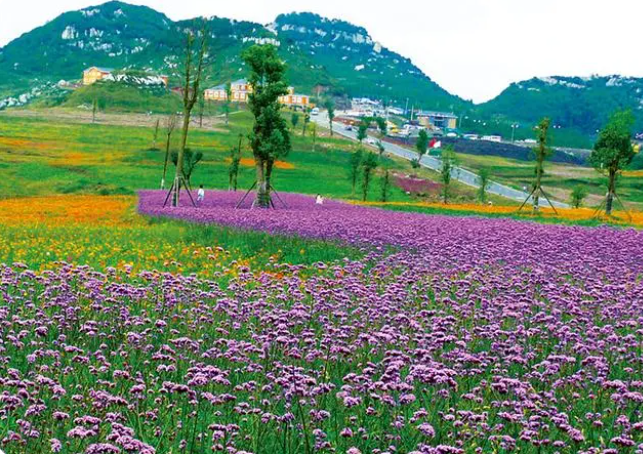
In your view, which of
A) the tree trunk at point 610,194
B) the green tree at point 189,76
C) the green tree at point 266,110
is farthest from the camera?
the tree trunk at point 610,194

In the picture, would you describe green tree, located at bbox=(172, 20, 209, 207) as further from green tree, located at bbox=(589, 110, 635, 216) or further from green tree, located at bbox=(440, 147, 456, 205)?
green tree, located at bbox=(440, 147, 456, 205)

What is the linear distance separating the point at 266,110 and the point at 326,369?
40.8 metres

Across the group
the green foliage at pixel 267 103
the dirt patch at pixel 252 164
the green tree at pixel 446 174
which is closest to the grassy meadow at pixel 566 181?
the green tree at pixel 446 174

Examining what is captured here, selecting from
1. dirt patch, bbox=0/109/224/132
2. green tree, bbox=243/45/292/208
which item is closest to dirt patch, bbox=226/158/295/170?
dirt patch, bbox=0/109/224/132

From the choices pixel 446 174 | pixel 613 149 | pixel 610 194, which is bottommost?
pixel 446 174

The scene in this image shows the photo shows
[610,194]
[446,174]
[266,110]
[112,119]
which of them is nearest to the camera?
[266,110]

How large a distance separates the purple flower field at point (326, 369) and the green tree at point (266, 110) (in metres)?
32.5

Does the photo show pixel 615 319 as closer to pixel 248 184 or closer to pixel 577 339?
pixel 577 339

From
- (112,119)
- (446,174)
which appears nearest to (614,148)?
(446,174)

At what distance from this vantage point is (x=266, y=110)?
48.7m

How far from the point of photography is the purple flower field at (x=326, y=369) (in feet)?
22.6

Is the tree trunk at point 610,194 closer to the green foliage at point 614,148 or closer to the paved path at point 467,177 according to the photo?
the green foliage at point 614,148

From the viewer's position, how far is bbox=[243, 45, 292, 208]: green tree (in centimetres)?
4847

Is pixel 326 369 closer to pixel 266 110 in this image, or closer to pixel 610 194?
pixel 266 110
